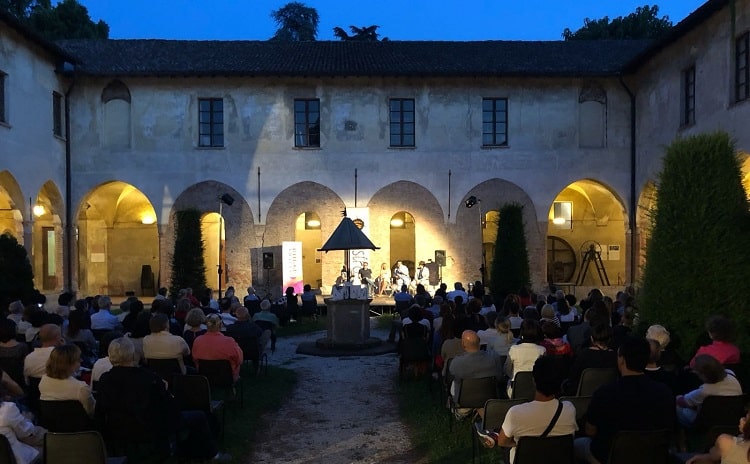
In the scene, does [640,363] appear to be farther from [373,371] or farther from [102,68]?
[102,68]

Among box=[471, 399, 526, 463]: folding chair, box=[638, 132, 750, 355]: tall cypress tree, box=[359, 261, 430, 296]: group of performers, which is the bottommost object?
box=[359, 261, 430, 296]: group of performers

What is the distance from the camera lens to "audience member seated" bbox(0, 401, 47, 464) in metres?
4.43

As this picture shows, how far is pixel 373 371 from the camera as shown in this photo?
10.7 meters

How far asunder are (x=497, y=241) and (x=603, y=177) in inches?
214

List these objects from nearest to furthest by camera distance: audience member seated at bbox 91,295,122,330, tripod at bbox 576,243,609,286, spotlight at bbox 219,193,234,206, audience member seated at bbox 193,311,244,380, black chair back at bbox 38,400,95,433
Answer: black chair back at bbox 38,400,95,433 < audience member seated at bbox 193,311,244,380 < audience member seated at bbox 91,295,122,330 < spotlight at bbox 219,193,234,206 < tripod at bbox 576,243,609,286

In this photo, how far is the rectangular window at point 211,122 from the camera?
21.5m

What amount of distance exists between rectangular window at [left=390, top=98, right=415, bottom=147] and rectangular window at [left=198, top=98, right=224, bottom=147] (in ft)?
19.2

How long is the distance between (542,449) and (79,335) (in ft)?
19.9

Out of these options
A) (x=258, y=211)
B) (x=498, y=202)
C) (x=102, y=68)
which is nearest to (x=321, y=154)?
(x=258, y=211)

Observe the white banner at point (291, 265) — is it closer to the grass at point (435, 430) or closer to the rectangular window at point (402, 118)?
the rectangular window at point (402, 118)

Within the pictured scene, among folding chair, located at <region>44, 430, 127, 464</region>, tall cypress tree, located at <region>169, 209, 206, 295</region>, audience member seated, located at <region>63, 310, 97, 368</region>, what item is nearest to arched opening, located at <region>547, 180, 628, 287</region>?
tall cypress tree, located at <region>169, 209, 206, 295</region>

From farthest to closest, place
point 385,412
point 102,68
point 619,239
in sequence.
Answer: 1. point 619,239
2. point 102,68
3. point 385,412

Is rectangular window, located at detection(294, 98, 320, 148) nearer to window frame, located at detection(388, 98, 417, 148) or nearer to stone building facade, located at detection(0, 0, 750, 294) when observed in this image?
stone building facade, located at detection(0, 0, 750, 294)

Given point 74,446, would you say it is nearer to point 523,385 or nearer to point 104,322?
point 523,385
